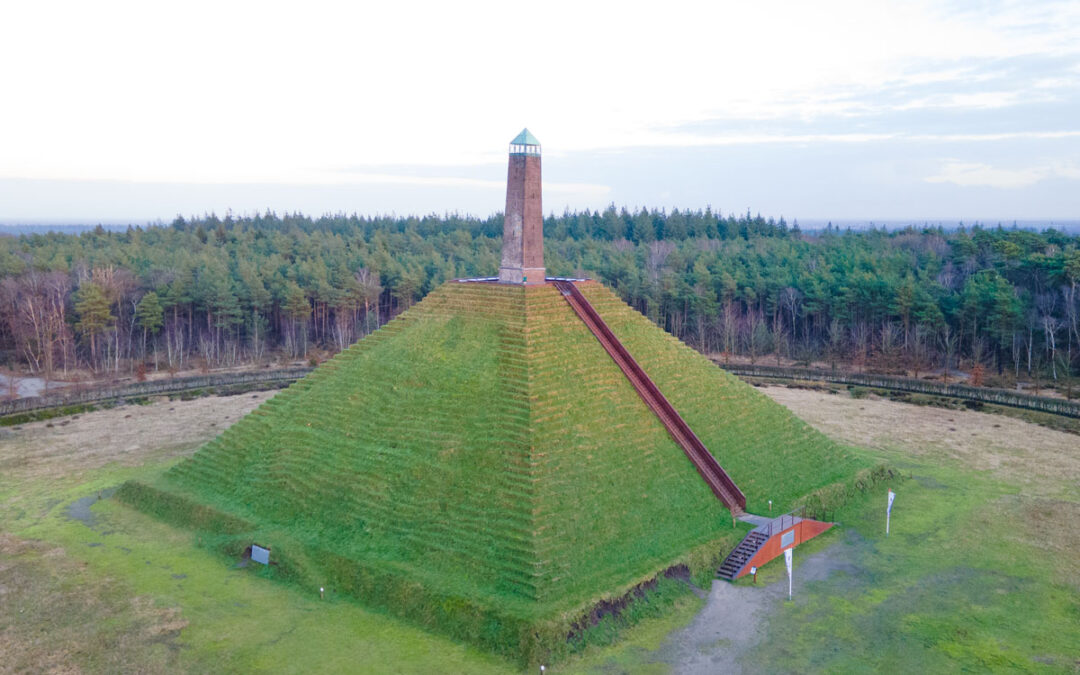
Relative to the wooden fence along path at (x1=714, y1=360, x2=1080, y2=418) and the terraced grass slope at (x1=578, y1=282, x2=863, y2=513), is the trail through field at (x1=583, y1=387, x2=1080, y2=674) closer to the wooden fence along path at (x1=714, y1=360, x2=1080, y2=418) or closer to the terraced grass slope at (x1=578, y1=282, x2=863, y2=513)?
the terraced grass slope at (x1=578, y1=282, x2=863, y2=513)

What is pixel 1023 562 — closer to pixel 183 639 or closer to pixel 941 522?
pixel 941 522

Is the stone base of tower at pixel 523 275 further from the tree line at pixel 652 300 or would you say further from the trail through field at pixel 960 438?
the tree line at pixel 652 300

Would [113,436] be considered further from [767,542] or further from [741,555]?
[767,542]

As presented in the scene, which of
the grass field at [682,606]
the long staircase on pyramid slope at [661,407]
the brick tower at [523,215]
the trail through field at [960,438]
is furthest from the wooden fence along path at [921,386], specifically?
the brick tower at [523,215]

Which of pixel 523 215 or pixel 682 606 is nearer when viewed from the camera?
pixel 682 606

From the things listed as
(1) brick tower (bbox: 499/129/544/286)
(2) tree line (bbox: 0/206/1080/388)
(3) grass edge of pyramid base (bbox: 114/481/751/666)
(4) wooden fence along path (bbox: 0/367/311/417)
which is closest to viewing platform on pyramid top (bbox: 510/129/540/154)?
(1) brick tower (bbox: 499/129/544/286)

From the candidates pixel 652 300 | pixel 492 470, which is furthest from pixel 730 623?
pixel 652 300
